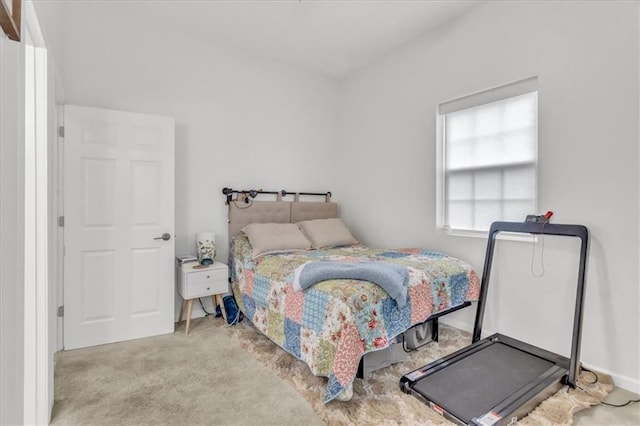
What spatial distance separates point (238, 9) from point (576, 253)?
3473 millimetres

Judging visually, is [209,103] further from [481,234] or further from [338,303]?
[481,234]

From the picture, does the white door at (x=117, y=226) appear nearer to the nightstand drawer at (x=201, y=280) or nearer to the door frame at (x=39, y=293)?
the nightstand drawer at (x=201, y=280)

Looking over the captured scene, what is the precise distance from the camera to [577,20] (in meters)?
2.36

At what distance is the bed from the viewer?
192 cm

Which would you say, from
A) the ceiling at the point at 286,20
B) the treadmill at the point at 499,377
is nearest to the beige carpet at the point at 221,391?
the treadmill at the point at 499,377

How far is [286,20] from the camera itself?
3.25m

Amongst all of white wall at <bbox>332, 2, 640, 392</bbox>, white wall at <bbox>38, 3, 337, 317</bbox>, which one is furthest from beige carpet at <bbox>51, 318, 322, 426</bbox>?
white wall at <bbox>332, 2, 640, 392</bbox>

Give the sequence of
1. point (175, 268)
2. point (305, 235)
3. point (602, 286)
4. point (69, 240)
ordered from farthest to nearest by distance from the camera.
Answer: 1. point (305, 235)
2. point (175, 268)
3. point (69, 240)
4. point (602, 286)

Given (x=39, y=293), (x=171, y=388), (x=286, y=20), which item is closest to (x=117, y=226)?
(x=39, y=293)

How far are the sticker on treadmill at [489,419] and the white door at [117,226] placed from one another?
2661 millimetres

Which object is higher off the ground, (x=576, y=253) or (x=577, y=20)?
(x=577, y=20)
